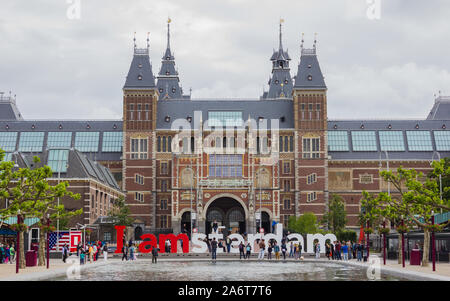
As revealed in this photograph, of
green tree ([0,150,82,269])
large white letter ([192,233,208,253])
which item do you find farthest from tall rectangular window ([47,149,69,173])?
green tree ([0,150,82,269])

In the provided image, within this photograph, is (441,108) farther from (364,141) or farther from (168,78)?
(168,78)

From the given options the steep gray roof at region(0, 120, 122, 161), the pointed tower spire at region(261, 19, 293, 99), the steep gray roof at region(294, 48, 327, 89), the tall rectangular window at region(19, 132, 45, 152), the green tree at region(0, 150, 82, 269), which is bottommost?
the green tree at region(0, 150, 82, 269)

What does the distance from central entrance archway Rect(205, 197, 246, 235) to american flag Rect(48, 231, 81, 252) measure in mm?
33313

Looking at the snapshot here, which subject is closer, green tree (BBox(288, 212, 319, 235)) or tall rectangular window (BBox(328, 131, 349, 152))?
green tree (BBox(288, 212, 319, 235))

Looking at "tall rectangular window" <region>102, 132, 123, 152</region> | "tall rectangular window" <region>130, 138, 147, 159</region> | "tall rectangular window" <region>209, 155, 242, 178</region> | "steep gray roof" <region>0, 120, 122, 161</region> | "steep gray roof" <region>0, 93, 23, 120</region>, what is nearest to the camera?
"tall rectangular window" <region>209, 155, 242, 178</region>

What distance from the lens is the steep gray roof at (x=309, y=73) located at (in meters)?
85.0

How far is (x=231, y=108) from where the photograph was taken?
293 feet

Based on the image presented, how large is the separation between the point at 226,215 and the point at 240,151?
8.69 meters

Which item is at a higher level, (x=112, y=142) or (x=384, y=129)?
(x=384, y=129)

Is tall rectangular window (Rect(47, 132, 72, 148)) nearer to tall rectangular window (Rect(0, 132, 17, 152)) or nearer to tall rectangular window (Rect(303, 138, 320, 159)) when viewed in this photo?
tall rectangular window (Rect(0, 132, 17, 152))

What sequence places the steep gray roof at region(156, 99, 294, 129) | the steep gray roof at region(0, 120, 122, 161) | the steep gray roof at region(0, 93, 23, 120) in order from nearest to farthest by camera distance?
the steep gray roof at region(156, 99, 294, 129) → the steep gray roof at region(0, 120, 122, 161) → the steep gray roof at region(0, 93, 23, 120)

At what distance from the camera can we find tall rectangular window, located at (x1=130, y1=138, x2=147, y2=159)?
84.9 metres

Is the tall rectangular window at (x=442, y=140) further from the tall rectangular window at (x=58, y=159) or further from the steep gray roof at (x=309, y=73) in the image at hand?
the tall rectangular window at (x=58, y=159)

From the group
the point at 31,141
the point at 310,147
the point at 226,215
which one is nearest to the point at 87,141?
the point at 31,141
